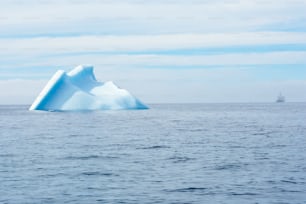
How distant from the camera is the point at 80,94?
211 feet

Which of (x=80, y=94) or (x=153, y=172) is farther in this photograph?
(x=80, y=94)

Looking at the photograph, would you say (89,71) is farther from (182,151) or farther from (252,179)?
(252,179)

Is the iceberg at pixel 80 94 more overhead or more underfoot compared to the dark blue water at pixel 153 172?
more overhead

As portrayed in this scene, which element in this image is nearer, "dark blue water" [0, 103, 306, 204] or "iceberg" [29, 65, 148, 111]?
"dark blue water" [0, 103, 306, 204]

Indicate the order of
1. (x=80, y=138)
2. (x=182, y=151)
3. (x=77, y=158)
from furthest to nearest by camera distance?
(x=80, y=138) → (x=182, y=151) → (x=77, y=158)

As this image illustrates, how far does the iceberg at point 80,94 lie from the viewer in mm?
61875

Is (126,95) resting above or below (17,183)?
above

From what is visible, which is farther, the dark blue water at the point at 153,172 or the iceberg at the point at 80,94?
the iceberg at the point at 80,94

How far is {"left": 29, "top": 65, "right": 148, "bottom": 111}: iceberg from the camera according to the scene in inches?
2436

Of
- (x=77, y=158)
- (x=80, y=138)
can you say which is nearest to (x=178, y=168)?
(x=77, y=158)

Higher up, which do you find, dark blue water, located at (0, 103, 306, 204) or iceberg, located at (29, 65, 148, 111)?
iceberg, located at (29, 65, 148, 111)

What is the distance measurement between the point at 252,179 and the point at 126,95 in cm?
5100

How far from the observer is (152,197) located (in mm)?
14570

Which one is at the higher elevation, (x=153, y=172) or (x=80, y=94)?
(x=80, y=94)
